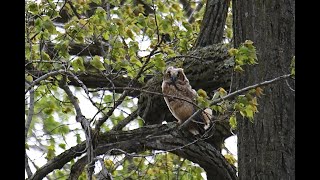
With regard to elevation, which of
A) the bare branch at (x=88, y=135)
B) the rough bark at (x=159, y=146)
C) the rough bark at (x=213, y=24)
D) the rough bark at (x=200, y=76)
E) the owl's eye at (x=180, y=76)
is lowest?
the bare branch at (x=88, y=135)

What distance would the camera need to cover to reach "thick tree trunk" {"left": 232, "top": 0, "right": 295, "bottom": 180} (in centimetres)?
368

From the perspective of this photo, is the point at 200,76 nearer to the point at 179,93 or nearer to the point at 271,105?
the point at 179,93

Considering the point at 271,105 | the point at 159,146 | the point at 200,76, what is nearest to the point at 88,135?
the point at 271,105

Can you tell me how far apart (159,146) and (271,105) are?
1.28m

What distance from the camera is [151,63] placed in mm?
4809

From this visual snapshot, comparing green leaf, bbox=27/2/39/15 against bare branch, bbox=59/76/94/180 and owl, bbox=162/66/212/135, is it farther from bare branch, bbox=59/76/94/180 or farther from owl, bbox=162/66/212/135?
owl, bbox=162/66/212/135

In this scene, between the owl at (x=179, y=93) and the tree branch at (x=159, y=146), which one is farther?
the owl at (x=179, y=93)

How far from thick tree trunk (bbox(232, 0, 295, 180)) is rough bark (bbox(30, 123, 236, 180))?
3.17 ft

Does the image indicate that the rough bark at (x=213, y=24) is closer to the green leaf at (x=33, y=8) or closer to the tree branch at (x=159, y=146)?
the tree branch at (x=159, y=146)

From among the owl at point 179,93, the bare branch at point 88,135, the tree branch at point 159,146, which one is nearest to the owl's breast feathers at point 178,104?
the owl at point 179,93

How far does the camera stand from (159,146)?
4801 millimetres

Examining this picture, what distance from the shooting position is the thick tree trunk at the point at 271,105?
3.68 meters

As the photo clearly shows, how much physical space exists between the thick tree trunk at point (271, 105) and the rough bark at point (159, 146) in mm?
967
